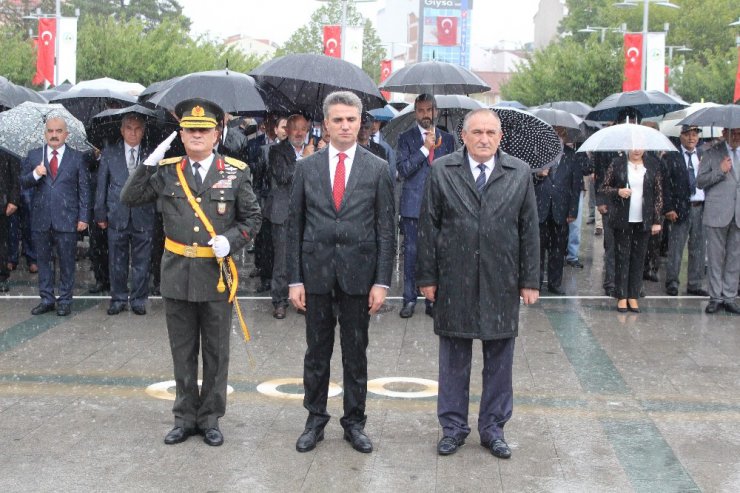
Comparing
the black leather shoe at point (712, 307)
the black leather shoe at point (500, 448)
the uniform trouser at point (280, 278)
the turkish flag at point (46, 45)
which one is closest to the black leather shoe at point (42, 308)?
the uniform trouser at point (280, 278)

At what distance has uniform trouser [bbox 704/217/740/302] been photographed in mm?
10664

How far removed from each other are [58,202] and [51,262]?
63 centimetres

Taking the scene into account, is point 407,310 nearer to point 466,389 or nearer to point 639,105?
point 466,389

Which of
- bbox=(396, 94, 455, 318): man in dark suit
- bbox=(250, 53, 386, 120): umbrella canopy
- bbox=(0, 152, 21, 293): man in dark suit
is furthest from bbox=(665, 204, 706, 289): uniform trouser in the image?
bbox=(0, 152, 21, 293): man in dark suit

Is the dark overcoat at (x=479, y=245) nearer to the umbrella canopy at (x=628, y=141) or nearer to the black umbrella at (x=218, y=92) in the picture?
the black umbrella at (x=218, y=92)

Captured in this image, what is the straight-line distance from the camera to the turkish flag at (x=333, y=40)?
29.4 meters

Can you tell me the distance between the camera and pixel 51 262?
10.1 meters

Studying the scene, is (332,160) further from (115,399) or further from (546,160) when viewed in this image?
(546,160)

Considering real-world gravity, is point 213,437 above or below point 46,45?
below

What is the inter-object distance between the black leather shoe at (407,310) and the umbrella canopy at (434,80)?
215cm

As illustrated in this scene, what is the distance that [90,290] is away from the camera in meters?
11.3

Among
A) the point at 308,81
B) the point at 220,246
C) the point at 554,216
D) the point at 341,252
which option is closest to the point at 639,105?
the point at 554,216

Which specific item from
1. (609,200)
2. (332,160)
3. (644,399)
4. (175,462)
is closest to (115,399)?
(175,462)

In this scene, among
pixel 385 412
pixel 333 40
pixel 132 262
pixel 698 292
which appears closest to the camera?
pixel 385 412
